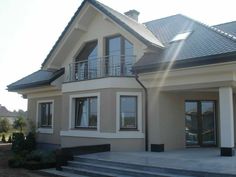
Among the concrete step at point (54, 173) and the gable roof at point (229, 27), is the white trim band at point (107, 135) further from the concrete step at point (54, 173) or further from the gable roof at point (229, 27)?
the gable roof at point (229, 27)

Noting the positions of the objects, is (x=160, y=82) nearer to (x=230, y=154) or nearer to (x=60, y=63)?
(x=230, y=154)

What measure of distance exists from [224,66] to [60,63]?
385 inches

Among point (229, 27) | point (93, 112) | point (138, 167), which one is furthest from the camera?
point (229, 27)

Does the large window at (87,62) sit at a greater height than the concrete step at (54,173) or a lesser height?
greater

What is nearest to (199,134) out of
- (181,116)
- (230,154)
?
(181,116)

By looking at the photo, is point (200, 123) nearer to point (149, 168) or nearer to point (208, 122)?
point (208, 122)

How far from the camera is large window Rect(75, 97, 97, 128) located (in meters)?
15.2

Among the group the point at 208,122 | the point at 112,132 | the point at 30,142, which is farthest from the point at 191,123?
the point at 30,142

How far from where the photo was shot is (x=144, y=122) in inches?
554

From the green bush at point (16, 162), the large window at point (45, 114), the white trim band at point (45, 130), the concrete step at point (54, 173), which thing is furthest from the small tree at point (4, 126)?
the concrete step at point (54, 173)

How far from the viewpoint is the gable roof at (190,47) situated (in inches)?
451

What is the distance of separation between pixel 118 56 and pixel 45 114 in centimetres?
682

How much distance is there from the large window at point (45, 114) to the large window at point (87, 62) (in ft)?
12.2

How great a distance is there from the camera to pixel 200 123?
1566 centimetres
